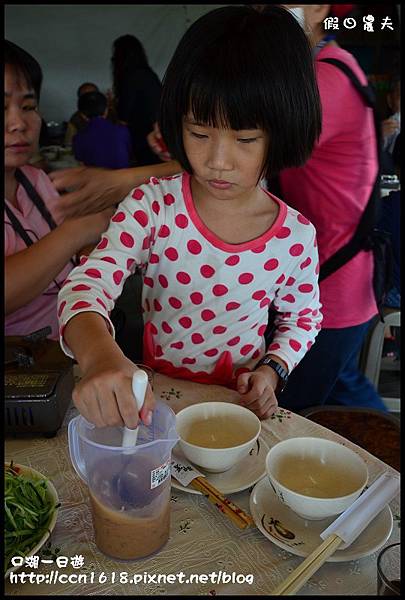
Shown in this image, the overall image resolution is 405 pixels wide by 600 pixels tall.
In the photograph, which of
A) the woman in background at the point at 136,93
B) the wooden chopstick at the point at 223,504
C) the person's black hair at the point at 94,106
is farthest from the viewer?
the person's black hair at the point at 94,106

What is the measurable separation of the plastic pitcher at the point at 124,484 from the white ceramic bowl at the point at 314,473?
145mm

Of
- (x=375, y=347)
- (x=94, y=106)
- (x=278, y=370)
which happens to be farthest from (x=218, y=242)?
(x=94, y=106)

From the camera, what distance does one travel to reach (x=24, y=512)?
656 millimetres

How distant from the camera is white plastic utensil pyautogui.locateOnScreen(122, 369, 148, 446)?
0.57 meters

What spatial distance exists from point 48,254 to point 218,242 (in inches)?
15.1

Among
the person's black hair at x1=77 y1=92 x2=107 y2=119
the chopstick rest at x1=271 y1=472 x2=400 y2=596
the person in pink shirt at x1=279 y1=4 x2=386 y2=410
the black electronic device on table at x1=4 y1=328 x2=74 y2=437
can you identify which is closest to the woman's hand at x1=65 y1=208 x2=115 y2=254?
the black electronic device on table at x1=4 y1=328 x2=74 y2=437

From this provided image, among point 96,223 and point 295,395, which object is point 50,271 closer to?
point 96,223

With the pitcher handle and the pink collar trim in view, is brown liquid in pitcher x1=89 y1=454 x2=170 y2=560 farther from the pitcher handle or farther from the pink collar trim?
the pink collar trim

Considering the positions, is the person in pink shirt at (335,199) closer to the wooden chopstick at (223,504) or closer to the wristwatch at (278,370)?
the wristwatch at (278,370)

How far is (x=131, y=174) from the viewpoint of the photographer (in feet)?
3.95

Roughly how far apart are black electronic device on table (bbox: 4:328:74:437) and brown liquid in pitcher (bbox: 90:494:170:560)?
0.23 metres

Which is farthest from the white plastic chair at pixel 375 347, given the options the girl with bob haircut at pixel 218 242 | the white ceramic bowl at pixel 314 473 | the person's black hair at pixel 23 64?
the person's black hair at pixel 23 64

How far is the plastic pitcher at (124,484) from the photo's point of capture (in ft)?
2.04

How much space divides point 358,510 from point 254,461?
18cm
